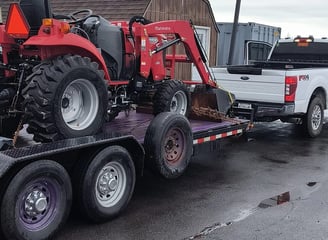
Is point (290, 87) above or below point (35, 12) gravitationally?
below

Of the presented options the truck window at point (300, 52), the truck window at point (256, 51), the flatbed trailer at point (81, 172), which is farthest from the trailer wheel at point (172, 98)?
the truck window at point (300, 52)

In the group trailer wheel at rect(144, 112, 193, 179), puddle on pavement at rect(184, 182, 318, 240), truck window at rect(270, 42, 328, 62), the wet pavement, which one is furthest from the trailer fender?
truck window at rect(270, 42, 328, 62)

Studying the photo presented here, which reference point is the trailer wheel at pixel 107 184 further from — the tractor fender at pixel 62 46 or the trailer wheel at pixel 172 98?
the trailer wheel at pixel 172 98

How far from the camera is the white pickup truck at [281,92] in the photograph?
900 centimetres

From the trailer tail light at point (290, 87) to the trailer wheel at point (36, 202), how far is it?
549 cm

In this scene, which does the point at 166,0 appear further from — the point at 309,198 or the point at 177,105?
the point at 309,198

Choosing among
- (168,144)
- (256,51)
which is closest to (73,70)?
(168,144)

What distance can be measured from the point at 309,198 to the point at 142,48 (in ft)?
9.57

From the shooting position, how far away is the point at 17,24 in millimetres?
5199

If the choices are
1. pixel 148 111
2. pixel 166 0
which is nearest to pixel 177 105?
pixel 148 111

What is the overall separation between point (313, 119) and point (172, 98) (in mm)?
4281

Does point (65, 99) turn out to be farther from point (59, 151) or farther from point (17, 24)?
point (17, 24)

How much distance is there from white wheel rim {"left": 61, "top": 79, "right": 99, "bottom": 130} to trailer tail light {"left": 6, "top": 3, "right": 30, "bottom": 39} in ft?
2.59

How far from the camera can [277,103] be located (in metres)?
9.10
